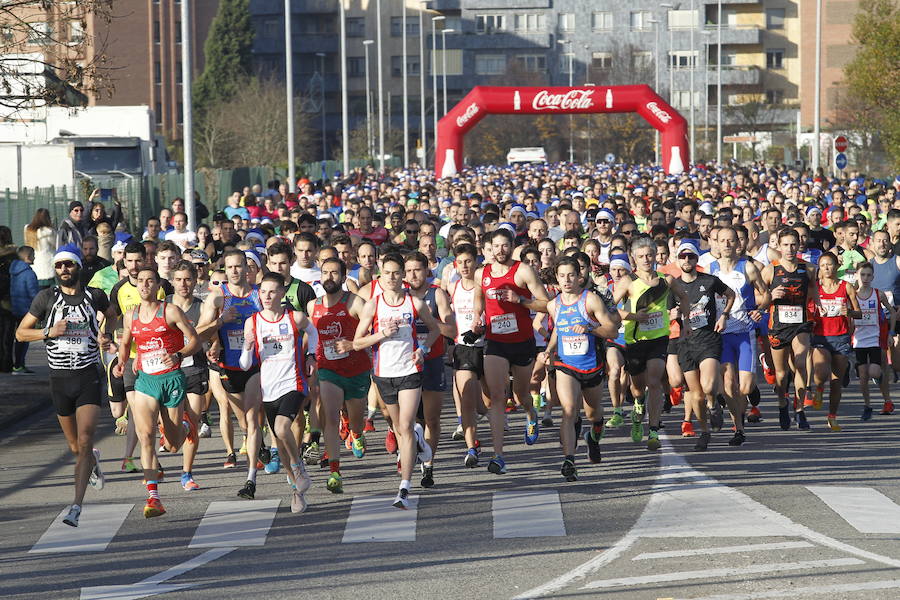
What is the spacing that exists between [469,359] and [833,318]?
4191mm

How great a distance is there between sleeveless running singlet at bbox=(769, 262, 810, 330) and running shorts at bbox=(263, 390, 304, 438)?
18.2 feet

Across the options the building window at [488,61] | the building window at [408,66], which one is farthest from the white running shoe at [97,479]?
the building window at [488,61]

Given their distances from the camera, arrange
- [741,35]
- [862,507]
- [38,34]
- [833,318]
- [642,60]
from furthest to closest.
→ [741,35] < [642,60] < [38,34] < [833,318] < [862,507]

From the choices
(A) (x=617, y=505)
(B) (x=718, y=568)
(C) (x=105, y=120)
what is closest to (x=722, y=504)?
(A) (x=617, y=505)

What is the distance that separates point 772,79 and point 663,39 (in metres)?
8.26

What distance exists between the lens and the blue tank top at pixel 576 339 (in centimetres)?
1245

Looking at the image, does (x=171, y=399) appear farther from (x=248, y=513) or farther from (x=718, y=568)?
(x=718, y=568)

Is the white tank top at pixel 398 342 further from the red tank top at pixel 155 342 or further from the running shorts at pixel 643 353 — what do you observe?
the running shorts at pixel 643 353

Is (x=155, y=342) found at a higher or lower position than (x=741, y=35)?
lower

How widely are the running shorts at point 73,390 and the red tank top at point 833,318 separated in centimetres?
714

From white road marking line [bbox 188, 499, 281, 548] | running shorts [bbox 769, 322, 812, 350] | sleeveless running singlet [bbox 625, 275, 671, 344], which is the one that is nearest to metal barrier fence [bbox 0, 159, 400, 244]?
running shorts [bbox 769, 322, 812, 350]

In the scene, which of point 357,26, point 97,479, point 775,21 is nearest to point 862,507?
point 97,479

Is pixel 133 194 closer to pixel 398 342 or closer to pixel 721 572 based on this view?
pixel 398 342

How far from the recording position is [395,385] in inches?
464
